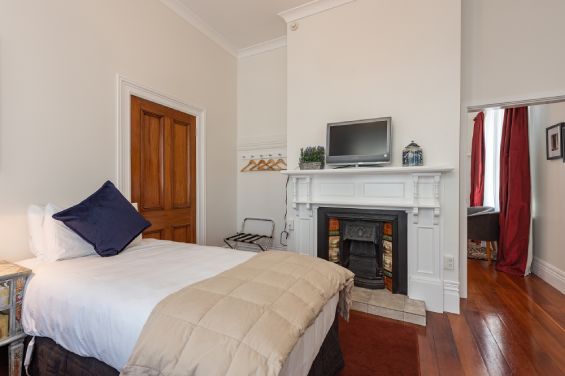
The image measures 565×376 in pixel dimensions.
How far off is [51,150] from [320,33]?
2849 mm

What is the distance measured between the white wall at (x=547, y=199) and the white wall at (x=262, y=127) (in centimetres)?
313

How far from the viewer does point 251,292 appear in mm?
1041

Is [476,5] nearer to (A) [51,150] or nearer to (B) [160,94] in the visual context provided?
(B) [160,94]

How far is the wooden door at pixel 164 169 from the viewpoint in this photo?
2543 millimetres

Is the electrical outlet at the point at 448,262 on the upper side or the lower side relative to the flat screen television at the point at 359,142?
lower

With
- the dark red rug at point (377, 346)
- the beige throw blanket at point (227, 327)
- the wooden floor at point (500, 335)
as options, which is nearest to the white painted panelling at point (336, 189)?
the dark red rug at point (377, 346)

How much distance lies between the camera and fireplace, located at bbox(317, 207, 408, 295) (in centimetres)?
256

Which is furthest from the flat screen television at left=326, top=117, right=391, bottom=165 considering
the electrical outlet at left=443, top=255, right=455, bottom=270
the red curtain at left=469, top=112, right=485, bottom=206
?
the red curtain at left=469, top=112, right=485, bottom=206

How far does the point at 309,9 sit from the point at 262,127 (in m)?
1.54

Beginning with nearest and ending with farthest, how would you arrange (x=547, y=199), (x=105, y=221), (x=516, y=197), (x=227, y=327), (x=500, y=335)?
(x=227, y=327) → (x=105, y=221) → (x=500, y=335) → (x=547, y=199) → (x=516, y=197)

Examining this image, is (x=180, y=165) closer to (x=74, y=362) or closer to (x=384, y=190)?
(x=74, y=362)

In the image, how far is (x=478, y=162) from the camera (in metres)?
4.93

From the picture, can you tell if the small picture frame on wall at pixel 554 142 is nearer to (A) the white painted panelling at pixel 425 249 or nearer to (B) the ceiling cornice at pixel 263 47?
(A) the white painted panelling at pixel 425 249

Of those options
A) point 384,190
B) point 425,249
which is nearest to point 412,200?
point 384,190
